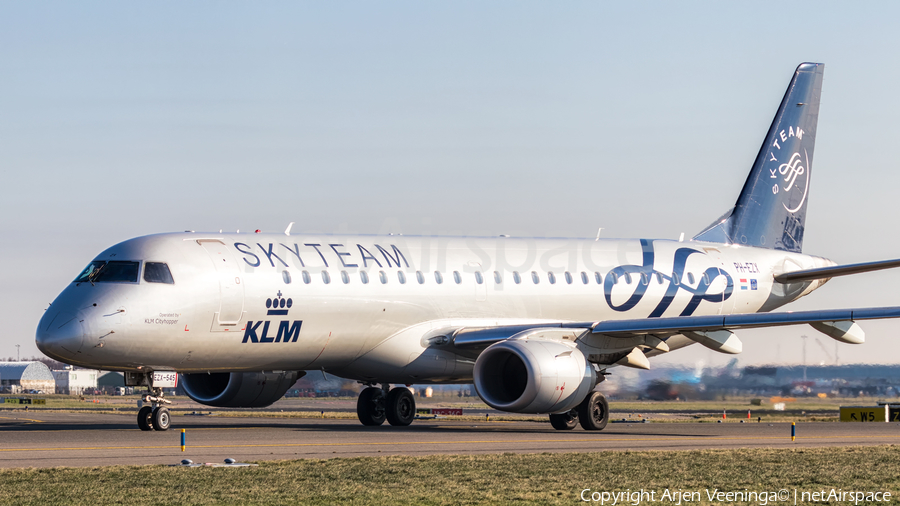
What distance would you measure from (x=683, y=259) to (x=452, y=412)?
50.5ft

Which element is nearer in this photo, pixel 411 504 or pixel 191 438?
pixel 411 504

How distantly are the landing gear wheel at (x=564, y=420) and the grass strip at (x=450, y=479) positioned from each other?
930 centimetres

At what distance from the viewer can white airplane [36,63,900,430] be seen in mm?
24578

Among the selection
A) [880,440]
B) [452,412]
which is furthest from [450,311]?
[452,412]

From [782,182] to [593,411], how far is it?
43.3 ft

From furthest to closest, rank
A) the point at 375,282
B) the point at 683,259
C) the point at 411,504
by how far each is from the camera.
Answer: the point at 683,259
the point at 375,282
the point at 411,504

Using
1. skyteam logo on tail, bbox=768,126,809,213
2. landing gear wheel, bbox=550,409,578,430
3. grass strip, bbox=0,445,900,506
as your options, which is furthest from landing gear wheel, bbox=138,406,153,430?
skyteam logo on tail, bbox=768,126,809,213

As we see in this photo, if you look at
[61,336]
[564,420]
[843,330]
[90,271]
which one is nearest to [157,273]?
[90,271]

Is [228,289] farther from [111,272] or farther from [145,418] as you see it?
[145,418]

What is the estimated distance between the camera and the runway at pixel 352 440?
20062mm

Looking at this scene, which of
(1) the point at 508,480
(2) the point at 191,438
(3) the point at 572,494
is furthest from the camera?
(2) the point at 191,438

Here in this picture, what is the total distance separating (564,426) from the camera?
2984 cm

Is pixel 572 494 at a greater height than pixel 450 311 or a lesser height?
lesser

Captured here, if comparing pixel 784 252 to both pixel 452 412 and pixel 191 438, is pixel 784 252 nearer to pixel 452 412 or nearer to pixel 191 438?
pixel 452 412
